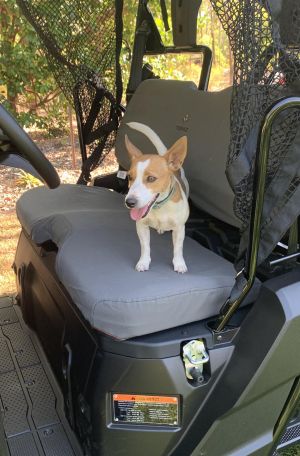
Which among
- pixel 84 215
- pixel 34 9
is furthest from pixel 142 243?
pixel 34 9

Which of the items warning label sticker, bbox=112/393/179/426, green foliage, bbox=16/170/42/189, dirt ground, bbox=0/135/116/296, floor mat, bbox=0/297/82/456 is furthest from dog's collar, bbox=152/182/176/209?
green foliage, bbox=16/170/42/189

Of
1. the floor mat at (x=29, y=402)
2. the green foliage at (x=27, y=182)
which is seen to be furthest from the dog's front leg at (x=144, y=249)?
the green foliage at (x=27, y=182)

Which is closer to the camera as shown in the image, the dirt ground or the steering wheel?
the steering wheel

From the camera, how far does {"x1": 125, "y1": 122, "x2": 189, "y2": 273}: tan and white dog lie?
1.39 meters

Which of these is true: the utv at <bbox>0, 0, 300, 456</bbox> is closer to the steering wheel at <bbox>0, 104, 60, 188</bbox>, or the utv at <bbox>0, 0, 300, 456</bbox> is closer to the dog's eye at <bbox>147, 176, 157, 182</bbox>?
the steering wheel at <bbox>0, 104, 60, 188</bbox>

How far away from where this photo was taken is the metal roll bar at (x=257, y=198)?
3.49ft

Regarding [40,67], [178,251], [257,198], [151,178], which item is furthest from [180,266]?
[40,67]

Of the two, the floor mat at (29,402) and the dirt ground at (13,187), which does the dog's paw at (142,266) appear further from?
the dirt ground at (13,187)

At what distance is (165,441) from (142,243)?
0.58 meters

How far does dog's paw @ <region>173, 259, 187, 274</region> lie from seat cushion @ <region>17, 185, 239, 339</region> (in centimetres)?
2

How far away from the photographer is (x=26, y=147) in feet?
3.69

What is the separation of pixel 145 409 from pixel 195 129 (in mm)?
1188

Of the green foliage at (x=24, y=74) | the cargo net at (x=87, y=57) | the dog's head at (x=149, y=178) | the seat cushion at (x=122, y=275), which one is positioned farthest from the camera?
the green foliage at (x=24, y=74)

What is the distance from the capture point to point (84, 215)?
192 centimetres
